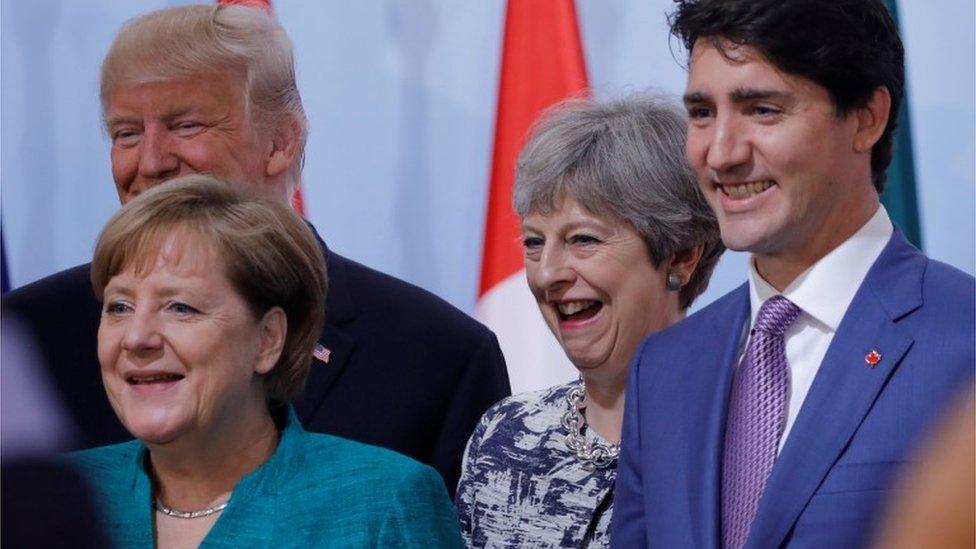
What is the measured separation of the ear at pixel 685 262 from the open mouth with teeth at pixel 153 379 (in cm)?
81

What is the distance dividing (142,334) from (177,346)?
48mm

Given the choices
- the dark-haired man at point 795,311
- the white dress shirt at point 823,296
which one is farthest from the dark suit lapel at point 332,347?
the white dress shirt at point 823,296

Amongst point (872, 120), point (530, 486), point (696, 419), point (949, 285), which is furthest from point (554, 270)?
point (949, 285)

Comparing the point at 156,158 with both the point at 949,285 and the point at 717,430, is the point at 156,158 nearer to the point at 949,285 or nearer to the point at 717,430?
the point at 717,430

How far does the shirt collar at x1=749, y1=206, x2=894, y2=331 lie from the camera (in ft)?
6.00

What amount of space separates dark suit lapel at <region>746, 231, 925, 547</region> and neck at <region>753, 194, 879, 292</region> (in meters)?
0.09

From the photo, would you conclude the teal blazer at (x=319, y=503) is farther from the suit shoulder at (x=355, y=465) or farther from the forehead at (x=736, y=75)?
the forehead at (x=736, y=75)

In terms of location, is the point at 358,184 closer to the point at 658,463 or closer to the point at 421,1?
the point at 421,1

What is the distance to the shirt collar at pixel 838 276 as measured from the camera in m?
1.83

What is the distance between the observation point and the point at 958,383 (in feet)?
5.57

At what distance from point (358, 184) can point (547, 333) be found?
2.24ft

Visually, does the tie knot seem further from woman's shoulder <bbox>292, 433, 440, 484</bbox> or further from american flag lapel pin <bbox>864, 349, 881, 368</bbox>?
woman's shoulder <bbox>292, 433, 440, 484</bbox>

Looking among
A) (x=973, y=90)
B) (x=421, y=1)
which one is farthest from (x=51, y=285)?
(x=973, y=90)

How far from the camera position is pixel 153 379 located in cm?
196
